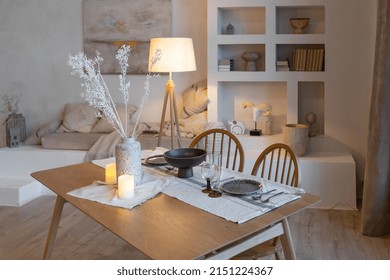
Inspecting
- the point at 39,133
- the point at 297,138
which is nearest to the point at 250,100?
the point at 297,138

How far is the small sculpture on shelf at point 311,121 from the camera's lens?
427 cm

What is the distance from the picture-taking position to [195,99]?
4.47 meters

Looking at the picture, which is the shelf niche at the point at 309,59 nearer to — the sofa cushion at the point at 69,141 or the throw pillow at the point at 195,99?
the throw pillow at the point at 195,99

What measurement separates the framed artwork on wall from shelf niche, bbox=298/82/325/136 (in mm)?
1469

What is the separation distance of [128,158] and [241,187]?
521 mm

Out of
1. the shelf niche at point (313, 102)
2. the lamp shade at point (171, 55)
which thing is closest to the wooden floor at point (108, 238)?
the shelf niche at point (313, 102)

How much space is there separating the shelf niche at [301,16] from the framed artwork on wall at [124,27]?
111 cm

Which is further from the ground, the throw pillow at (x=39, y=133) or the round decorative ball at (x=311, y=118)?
the round decorative ball at (x=311, y=118)

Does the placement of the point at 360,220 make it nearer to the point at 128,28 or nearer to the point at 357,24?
the point at 357,24

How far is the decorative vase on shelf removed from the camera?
2025 mm

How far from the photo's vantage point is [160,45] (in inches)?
135

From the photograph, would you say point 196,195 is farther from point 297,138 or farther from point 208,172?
point 297,138

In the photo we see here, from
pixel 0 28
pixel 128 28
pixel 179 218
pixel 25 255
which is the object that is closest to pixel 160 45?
pixel 128 28

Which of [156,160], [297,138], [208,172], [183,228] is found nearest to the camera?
[183,228]
